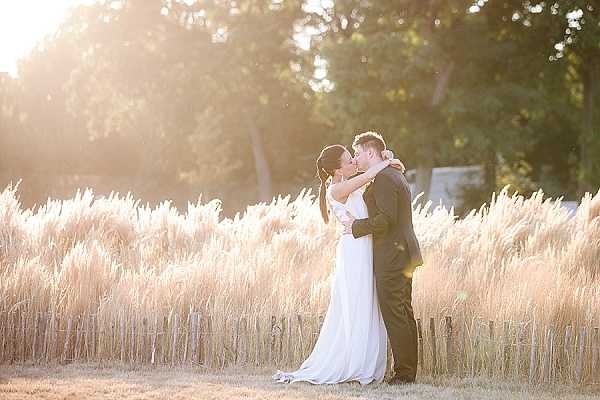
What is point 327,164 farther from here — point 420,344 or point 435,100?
point 435,100

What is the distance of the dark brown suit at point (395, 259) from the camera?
21.1 ft

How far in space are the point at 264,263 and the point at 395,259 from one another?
2.17 metres

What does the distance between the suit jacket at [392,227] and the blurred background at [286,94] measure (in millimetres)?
17680

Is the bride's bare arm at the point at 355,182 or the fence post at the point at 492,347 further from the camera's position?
the fence post at the point at 492,347

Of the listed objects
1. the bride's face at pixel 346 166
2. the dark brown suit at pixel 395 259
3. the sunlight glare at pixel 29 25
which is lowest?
the dark brown suit at pixel 395 259

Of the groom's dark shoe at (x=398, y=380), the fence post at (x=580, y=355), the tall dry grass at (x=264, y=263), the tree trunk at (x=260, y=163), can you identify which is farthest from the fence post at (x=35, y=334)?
the tree trunk at (x=260, y=163)

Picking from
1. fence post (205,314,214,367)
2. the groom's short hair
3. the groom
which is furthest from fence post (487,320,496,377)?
fence post (205,314,214,367)

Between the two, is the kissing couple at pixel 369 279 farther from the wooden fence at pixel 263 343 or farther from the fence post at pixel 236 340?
the fence post at pixel 236 340

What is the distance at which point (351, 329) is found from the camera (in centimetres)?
661

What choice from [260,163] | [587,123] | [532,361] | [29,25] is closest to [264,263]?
[532,361]

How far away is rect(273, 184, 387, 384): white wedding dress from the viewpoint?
6.57m

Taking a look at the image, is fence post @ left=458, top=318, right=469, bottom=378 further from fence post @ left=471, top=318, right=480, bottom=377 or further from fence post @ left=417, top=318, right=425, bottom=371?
fence post @ left=417, top=318, right=425, bottom=371

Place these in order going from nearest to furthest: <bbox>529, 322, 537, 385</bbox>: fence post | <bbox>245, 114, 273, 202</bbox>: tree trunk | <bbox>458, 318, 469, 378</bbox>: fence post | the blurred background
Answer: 1. <bbox>529, 322, 537, 385</bbox>: fence post
2. <bbox>458, 318, 469, 378</bbox>: fence post
3. the blurred background
4. <bbox>245, 114, 273, 202</bbox>: tree trunk

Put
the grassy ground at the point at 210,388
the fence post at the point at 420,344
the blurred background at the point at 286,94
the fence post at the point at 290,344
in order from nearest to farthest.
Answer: the grassy ground at the point at 210,388 → the fence post at the point at 420,344 → the fence post at the point at 290,344 → the blurred background at the point at 286,94
